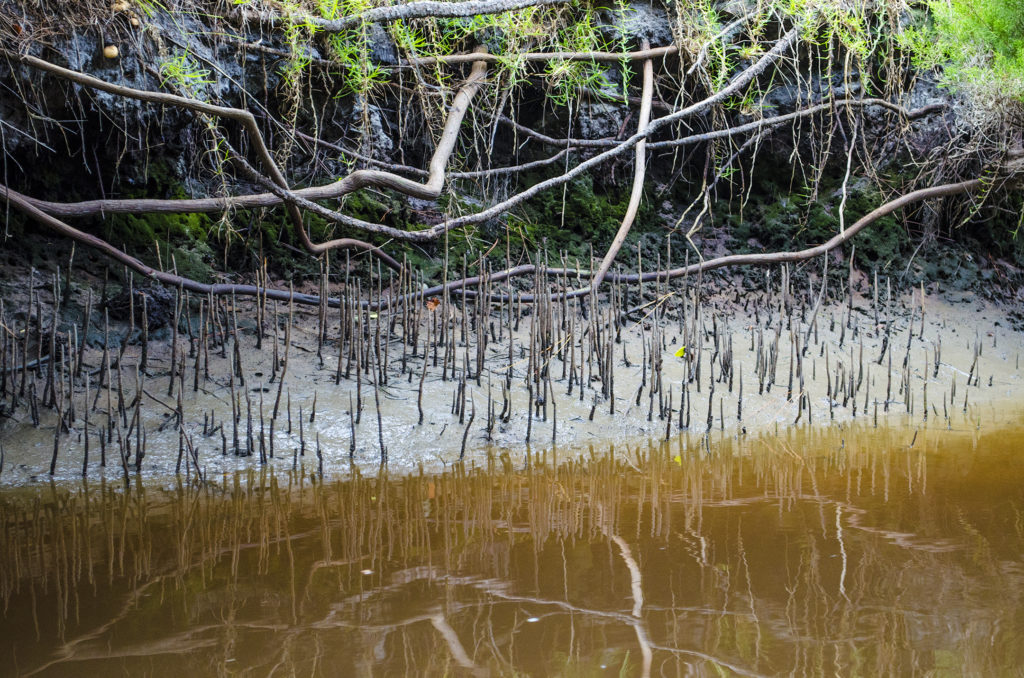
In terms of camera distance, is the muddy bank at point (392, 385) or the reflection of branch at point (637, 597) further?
the muddy bank at point (392, 385)

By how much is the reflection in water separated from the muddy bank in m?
0.41

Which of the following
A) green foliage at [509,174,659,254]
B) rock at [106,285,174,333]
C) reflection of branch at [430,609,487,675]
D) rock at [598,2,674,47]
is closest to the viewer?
reflection of branch at [430,609,487,675]

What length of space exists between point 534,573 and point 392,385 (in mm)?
2546

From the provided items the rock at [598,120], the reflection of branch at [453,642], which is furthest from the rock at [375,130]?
the reflection of branch at [453,642]

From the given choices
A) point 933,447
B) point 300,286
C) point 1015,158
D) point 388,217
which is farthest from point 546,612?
point 1015,158

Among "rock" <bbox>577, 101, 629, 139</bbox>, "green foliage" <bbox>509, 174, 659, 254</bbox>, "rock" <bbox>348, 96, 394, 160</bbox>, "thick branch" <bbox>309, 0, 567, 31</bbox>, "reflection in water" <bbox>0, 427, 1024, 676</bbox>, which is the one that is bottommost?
"reflection in water" <bbox>0, 427, 1024, 676</bbox>

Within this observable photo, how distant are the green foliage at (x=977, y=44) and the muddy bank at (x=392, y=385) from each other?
1917 mm

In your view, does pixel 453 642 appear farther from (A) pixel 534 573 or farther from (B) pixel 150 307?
(B) pixel 150 307

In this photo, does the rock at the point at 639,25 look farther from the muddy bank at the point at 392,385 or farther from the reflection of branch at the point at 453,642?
the reflection of branch at the point at 453,642

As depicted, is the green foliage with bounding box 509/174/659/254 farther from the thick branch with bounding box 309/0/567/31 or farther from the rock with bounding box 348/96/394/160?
the thick branch with bounding box 309/0/567/31

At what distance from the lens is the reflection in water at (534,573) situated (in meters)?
2.05

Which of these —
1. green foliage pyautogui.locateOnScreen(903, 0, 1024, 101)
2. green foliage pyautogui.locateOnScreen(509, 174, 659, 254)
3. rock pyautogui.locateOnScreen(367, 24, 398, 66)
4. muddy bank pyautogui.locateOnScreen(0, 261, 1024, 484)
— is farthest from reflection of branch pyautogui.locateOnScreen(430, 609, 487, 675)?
green foliage pyautogui.locateOnScreen(903, 0, 1024, 101)

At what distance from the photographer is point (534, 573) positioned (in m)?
2.64

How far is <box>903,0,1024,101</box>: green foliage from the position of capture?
19.0ft
